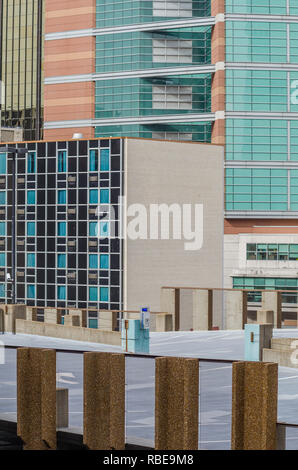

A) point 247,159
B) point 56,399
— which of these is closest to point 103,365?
point 56,399

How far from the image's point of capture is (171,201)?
8900 centimetres

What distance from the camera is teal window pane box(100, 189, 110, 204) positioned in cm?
8756

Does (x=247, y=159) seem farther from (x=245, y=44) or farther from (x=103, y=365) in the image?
(x=103, y=365)

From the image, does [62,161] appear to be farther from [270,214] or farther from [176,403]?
[176,403]

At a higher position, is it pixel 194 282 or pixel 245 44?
pixel 245 44

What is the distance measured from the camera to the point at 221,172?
299ft

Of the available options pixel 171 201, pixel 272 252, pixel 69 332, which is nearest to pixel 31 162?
pixel 171 201

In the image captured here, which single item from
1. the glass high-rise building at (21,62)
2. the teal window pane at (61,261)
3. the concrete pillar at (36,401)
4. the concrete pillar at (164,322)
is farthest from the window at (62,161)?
the concrete pillar at (36,401)

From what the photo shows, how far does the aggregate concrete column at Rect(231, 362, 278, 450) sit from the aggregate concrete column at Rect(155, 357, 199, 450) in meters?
0.64

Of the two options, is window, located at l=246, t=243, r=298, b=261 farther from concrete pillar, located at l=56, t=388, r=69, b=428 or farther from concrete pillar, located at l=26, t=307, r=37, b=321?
concrete pillar, located at l=56, t=388, r=69, b=428

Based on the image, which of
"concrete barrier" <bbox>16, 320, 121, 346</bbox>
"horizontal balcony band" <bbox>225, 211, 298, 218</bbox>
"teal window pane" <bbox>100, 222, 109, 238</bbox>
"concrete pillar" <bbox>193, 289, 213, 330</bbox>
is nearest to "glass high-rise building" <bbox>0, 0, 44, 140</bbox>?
"teal window pane" <bbox>100, 222, 109, 238</bbox>

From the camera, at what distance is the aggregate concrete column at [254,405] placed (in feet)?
45.7

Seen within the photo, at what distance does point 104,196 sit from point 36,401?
72140 millimetres
